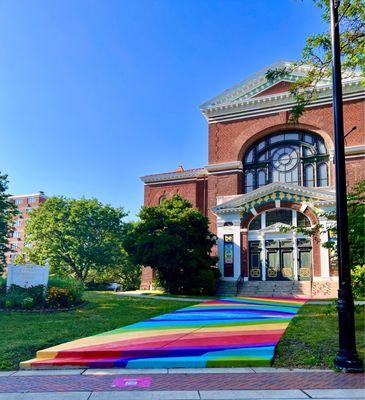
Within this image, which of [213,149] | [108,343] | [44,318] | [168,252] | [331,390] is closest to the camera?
[331,390]

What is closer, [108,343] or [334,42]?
[334,42]

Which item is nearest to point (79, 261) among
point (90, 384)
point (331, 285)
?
point (331, 285)

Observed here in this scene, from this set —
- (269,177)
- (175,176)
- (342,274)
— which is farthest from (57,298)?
(175,176)

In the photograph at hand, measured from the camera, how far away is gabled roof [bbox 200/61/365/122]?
3438 cm

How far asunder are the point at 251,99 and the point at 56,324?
28.1 meters

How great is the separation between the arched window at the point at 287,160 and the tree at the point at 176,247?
881 centimetres

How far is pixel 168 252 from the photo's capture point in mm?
26281

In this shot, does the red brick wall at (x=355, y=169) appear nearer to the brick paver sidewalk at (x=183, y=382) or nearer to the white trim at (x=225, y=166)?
the white trim at (x=225, y=166)

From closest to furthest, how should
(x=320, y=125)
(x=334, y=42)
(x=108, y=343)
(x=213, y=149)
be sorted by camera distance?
(x=334, y=42), (x=108, y=343), (x=320, y=125), (x=213, y=149)

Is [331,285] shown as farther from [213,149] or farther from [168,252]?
[213,149]

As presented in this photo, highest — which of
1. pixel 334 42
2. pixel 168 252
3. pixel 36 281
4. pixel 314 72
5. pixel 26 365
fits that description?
pixel 314 72

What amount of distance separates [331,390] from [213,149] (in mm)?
31485

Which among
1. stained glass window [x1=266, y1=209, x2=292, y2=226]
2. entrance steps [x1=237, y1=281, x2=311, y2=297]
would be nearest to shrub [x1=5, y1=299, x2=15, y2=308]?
entrance steps [x1=237, y1=281, x2=311, y2=297]

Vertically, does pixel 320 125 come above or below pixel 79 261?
above
